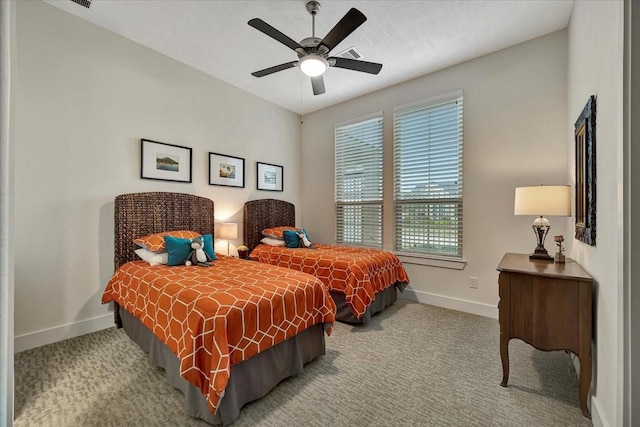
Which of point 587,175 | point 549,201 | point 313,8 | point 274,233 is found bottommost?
point 274,233

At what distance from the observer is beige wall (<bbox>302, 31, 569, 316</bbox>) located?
9.62ft

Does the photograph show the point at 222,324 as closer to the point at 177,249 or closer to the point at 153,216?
the point at 177,249

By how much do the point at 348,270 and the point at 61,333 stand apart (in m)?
2.85

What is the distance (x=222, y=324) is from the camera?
163 centimetres

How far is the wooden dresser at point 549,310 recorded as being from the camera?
66.8 inches

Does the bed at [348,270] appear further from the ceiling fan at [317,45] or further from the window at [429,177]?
the ceiling fan at [317,45]

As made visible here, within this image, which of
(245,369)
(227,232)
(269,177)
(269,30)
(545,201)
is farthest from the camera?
(269,177)

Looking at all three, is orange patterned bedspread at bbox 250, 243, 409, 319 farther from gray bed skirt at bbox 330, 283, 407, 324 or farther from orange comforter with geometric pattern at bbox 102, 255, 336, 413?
orange comforter with geometric pattern at bbox 102, 255, 336, 413

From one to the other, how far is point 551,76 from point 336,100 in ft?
9.24

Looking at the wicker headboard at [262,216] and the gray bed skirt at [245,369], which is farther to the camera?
the wicker headboard at [262,216]

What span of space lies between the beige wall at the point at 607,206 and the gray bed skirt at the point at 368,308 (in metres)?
1.82

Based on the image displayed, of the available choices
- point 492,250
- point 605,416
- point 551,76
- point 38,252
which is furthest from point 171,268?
point 551,76

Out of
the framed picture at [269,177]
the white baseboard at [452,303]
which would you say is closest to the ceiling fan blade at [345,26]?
the framed picture at [269,177]

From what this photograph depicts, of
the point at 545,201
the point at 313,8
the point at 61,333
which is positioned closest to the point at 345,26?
the point at 313,8
